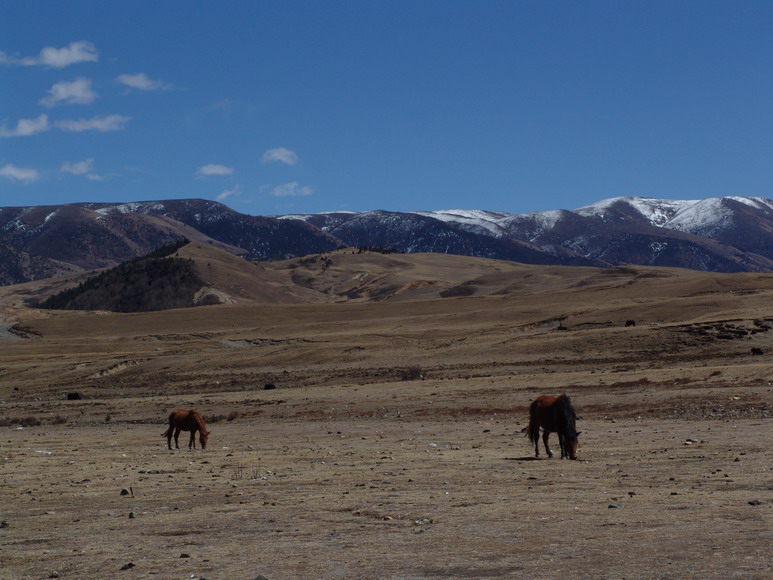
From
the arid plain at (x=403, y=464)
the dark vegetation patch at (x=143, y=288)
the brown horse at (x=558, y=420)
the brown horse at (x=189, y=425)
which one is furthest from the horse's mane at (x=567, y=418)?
the dark vegetation patch at (x=143, y=288)

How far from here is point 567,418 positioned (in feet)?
63.5

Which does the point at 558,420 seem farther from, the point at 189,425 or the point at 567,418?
the point at 189,425

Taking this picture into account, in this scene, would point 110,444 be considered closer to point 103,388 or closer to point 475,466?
point 475,466

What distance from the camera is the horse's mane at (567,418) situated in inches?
759

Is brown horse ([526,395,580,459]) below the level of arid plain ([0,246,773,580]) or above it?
above

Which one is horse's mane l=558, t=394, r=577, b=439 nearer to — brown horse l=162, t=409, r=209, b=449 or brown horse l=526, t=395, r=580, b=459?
brown horse l=526, t=395, r=580, b=459

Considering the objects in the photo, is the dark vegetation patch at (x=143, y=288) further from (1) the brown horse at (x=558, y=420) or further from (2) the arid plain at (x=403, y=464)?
(1) the brown horse at (x=558, y=420)

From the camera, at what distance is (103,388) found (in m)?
54.5

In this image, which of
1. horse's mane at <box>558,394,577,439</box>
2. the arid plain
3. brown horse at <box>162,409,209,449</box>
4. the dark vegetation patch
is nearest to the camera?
the arid plain

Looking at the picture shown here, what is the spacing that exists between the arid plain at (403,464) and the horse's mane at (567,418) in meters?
0.63

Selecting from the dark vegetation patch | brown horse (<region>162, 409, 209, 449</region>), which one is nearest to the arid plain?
brown horse (<region>162, 409, 209, 449</region>)

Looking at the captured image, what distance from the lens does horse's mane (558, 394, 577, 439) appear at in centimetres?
1928

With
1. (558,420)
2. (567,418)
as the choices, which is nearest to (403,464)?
(558,420)

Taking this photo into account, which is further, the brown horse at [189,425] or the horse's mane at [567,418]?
the brown horse at [189,425]
